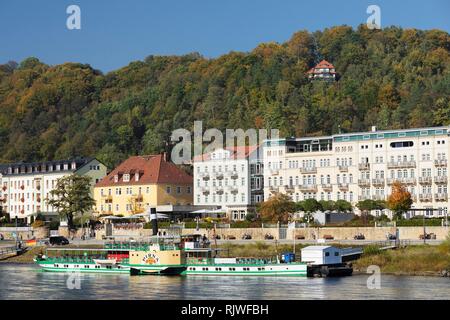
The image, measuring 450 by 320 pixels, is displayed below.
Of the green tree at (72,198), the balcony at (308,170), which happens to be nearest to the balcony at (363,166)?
the balcony at (308,170)

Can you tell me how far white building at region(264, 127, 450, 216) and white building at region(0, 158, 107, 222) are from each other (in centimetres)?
3004

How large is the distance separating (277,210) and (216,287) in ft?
118

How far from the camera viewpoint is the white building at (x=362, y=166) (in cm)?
10144

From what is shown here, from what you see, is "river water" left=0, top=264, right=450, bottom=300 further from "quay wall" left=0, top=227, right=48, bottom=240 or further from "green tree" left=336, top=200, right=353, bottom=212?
"quay wall" left=0, top=227, right=48, bottom=240

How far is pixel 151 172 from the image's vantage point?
12112cm

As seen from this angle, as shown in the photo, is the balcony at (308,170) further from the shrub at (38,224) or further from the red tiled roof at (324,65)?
the red tiled roof at (324,65)

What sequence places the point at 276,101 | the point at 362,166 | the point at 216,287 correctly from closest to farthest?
the point at 216,287 → the point at 362,166 → the point at 276,101

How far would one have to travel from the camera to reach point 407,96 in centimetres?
15362

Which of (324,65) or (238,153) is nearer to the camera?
(238,153)

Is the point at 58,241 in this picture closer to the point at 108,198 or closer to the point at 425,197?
the point at 108,198

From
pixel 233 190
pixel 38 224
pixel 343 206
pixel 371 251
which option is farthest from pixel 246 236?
pixel 38 224
